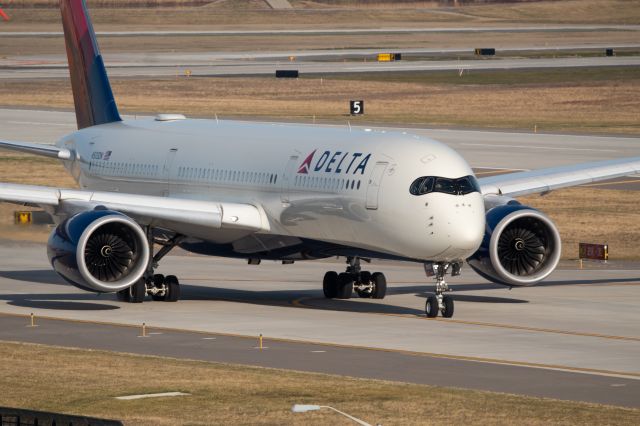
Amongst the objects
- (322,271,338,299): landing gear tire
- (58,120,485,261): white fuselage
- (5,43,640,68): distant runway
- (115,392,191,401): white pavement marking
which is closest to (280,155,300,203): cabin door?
(58,120,485,261): white fuselage

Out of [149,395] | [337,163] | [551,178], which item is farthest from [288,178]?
[149,395]

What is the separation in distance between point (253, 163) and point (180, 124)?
632 centimetres

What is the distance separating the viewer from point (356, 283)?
153 ft

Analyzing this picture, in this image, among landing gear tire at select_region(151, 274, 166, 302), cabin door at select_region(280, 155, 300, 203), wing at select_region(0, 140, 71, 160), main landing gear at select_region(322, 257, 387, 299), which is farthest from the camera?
wing at select_region(0, 140, 71, 160)

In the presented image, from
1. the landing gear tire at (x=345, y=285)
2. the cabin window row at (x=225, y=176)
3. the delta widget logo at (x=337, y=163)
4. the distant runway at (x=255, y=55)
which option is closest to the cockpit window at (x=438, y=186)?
the delta widget logo at (x=337, y=163)

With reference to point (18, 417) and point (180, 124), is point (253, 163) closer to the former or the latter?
point (180, 124)

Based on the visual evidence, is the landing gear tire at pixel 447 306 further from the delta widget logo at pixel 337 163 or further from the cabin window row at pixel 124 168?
the cabin window row at pixel 124 168

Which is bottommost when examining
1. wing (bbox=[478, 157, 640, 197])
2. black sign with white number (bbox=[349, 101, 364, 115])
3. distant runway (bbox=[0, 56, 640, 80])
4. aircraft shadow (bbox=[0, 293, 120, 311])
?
aircraft shadow (bbox=[0, 293, 120, 311])

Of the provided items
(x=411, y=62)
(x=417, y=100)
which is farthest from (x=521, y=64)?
(x=417, y=100)

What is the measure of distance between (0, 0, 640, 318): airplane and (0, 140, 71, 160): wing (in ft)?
11.9

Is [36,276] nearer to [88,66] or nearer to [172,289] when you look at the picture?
[88,66]

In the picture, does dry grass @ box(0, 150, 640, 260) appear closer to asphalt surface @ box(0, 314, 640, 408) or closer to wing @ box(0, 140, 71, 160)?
wing @ box(0, 140, 71, 160)

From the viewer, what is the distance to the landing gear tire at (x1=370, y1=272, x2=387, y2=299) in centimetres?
4638

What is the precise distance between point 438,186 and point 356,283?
7.48 m
